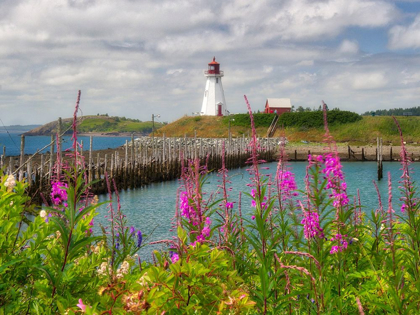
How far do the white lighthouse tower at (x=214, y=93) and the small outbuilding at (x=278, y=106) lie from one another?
8.51 m

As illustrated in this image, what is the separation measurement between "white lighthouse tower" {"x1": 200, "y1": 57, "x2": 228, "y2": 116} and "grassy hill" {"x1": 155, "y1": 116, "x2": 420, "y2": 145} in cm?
320

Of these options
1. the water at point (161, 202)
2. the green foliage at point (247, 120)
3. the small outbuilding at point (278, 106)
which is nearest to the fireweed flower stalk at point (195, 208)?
the water at point (161, 202)

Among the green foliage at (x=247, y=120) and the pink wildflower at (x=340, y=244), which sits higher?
the green foliage at (x=247, y=120)

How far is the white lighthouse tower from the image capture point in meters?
84.4

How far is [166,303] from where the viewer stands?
2121mm

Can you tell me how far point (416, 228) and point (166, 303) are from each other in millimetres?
3033

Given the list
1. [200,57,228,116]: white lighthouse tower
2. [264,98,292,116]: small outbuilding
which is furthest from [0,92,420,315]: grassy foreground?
[264,98,292,116]: small outbuilding

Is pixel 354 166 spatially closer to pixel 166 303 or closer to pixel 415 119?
pixel 415 119

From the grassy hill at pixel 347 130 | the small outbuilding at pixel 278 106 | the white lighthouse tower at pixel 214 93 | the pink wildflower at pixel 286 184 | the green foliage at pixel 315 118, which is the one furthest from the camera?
the small outbuilding at pixel 278 106

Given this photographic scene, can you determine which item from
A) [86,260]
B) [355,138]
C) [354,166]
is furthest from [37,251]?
[355,138]

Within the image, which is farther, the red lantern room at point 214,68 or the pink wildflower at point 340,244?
the red lantern room at point 214,68

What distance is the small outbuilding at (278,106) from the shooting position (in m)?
88.4

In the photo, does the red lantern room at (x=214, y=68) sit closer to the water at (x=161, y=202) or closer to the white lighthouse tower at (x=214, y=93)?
the white lighthouse tower at (x=214, y=93)

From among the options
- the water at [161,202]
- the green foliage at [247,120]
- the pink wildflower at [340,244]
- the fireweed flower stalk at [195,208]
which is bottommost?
the water at [161,202]
